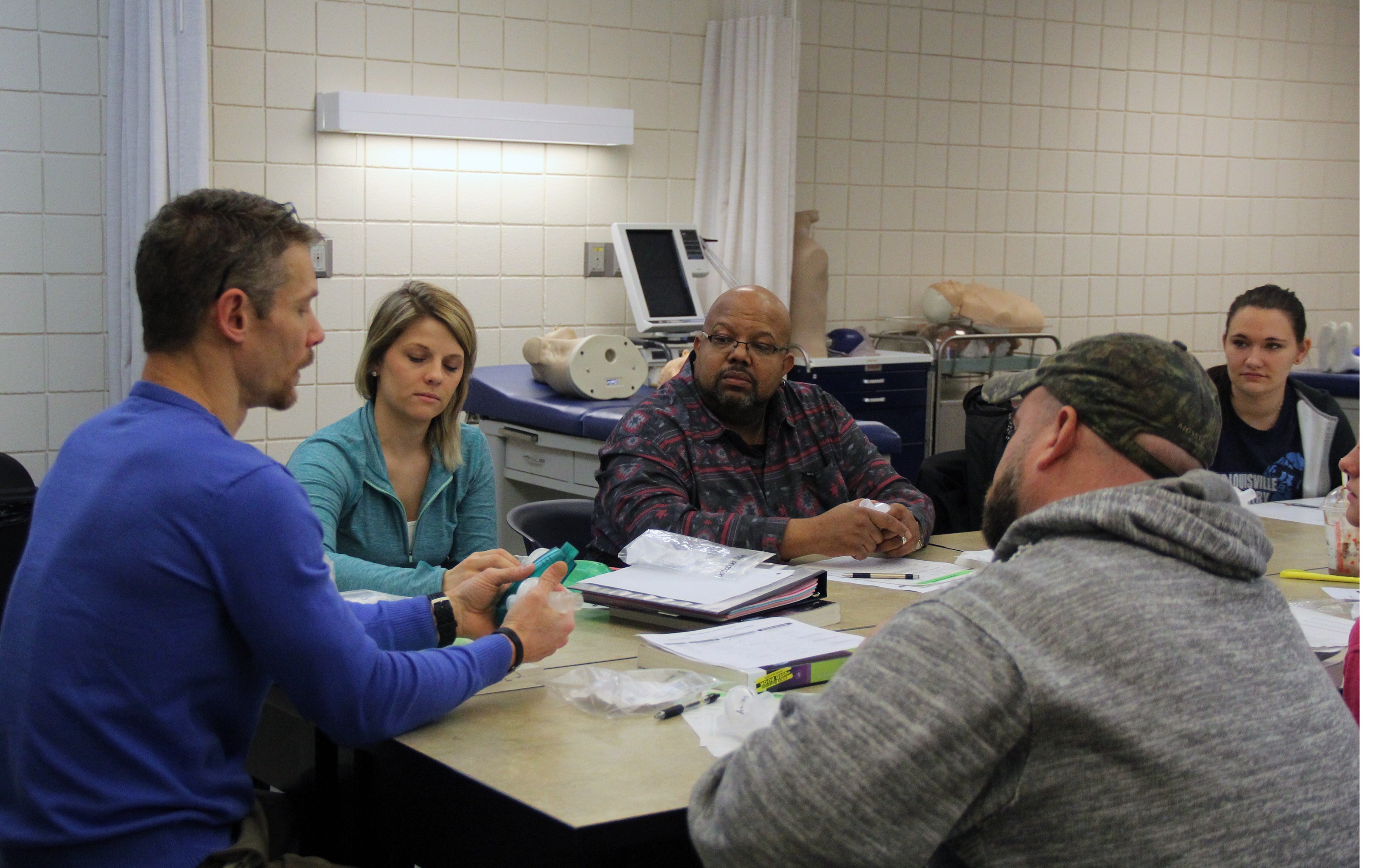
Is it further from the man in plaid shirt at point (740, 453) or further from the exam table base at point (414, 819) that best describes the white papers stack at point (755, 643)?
the man in plaid shirt at point (740, 453)

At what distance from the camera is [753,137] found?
508 centimetres

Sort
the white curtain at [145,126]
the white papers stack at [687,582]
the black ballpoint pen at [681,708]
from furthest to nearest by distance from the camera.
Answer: the white curtain at [145,126]
the white papers stack at [687,582]
the black ballpoint pen at [681,708]

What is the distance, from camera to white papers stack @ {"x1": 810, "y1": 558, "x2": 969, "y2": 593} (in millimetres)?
2475

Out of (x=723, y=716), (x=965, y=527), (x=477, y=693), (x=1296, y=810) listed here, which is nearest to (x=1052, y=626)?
(x=1296, y=810)

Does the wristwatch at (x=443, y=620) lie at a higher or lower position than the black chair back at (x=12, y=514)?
higher

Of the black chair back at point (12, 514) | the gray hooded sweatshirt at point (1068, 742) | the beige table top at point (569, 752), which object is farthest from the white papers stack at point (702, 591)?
the black chair back at point (12, 514)

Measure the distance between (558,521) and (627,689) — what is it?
1338 mm

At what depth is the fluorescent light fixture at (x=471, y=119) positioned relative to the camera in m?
4.39

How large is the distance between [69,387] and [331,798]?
9.72 feet

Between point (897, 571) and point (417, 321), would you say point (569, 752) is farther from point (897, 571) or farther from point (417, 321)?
point (417, 321)

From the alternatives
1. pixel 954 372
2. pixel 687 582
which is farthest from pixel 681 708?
pixel 954 372

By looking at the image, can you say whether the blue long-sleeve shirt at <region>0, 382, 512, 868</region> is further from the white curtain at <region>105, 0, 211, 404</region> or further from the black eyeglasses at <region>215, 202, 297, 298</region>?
the white curtain at <region>105, 0, 211, 404</region>

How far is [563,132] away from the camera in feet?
15.8

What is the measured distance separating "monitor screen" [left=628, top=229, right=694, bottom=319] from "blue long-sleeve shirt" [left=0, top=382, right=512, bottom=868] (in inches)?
131
